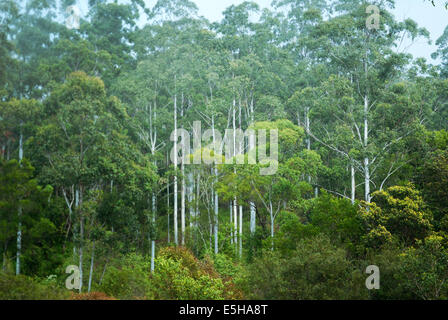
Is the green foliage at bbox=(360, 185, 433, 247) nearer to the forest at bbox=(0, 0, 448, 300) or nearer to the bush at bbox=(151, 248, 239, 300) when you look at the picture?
the forest at bbox=(0, 0, 448, 300)

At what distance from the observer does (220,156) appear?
68.6 feet

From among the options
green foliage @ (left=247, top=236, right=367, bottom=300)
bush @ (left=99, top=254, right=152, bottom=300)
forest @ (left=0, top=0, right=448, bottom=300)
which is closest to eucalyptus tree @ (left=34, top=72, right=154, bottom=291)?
forest @ (left=0, top=0, right=448, bottom=300)

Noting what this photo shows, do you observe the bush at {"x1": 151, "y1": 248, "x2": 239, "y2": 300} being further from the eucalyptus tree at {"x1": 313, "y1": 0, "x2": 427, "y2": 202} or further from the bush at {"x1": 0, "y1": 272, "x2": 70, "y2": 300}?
the eucalyptus tree at {"x1": 313, "y1": 0, "x2": 427, "y2": 202}

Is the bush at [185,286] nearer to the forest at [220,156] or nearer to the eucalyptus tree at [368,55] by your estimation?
the forest at [220,156]

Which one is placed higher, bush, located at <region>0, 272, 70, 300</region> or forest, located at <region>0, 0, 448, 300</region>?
forest, located at <region>0, 0, 448, 300</region>

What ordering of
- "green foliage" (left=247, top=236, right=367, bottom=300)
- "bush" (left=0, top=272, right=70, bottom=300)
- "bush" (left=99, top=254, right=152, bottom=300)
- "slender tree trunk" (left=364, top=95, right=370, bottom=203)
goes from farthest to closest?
"slender tree trunk" (left=364, top=95, right=370, bottom=203) < "bush" (left=99, top=254, right=152, bottom=300) < "bush" (left=0, top=272, right=70, bottom=300) < "green foliage" (left=247, top=236, right=367, bottom=300)

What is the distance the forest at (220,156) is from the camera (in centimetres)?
1317

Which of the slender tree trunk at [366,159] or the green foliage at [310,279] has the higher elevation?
the slender tree trunk at [366,159]

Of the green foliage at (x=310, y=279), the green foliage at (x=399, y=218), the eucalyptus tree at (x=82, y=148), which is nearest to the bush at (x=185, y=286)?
the green foliage at (x=310, y=279)

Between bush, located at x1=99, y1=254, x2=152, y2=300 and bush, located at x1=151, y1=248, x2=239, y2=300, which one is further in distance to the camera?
bush, located at x1=151, y1=248, x2=239, y2=300

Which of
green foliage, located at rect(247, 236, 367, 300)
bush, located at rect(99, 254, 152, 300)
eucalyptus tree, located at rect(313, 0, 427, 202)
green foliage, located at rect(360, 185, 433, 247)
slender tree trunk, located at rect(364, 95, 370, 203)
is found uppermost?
eucalyptus tree, located at rect(313, 0, 427, 202)

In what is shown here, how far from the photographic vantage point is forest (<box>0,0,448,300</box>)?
43.2 feet

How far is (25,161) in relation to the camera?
16.9m

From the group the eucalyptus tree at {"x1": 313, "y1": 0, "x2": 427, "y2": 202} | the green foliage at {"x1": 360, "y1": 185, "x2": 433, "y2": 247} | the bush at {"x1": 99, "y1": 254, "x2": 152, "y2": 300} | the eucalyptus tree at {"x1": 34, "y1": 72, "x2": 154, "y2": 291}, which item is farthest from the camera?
the eucalyptus tree at {"x1": 313, "y1": 0, "x2": 427, "y2": 202}
